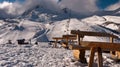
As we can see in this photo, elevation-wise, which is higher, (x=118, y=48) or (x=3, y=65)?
(x=118, y=48)

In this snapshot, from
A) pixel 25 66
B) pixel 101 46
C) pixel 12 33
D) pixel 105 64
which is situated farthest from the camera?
pixel 12 33

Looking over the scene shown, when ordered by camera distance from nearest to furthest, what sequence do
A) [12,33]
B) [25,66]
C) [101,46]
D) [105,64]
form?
[101,46]
[25,66]
[105,64]
[12,33]

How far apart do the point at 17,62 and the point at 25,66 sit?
46.0 inches

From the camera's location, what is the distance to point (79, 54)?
39.3 ft

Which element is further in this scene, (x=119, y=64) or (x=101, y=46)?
(x=119, y=64)

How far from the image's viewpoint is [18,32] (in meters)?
160

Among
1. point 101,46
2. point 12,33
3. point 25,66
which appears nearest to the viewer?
point 101,46

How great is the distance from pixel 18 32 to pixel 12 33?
3.76 m

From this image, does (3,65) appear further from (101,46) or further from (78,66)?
(101,46)

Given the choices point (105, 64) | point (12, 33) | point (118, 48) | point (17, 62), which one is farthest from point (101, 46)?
point (12, 33)

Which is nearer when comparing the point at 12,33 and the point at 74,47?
the point at 74,47

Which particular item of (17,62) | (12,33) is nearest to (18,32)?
(12,33)

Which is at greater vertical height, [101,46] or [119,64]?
[101,46]

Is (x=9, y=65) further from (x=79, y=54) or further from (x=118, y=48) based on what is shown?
(x=118, y=48)
